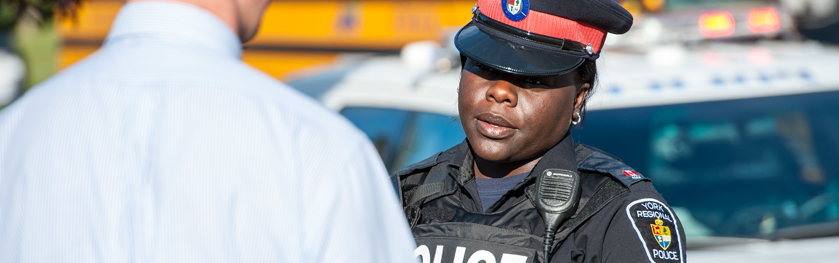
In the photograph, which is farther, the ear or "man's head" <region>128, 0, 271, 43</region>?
the ear

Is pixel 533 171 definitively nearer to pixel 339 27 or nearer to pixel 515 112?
pixel 515 112

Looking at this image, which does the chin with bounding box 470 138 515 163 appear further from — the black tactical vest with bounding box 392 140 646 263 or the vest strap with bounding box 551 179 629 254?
the vest strap with bounding box 551 179 629 254

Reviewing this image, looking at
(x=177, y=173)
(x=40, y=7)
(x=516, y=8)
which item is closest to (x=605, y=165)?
(x=516, y=8)

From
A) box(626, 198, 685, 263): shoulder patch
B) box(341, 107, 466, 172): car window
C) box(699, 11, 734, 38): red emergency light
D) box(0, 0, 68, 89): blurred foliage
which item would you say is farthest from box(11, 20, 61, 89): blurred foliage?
box(626, 198, 685, 263): shoulder patch

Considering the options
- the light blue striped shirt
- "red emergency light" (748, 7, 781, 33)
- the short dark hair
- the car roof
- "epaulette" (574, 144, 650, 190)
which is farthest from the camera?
the short dark hair

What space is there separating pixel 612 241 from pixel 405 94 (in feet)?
6.16

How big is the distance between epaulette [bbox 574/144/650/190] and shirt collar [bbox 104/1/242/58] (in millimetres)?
927

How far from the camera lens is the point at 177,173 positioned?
0.91 meters

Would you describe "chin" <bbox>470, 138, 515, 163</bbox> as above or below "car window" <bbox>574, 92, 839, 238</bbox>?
above

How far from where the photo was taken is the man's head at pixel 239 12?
1.02 m

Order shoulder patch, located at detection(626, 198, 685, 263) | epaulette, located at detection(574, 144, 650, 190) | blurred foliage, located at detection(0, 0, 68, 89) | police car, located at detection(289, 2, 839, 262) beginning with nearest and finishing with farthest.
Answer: shoulder patch, located at detection(626, 198, 685, 263), epaulette, located at detection(574, 144, 650, 190), police car, located at detection(289, 2, 839, 262), blurred foliage, located at detection(0, 0, 68, 89)

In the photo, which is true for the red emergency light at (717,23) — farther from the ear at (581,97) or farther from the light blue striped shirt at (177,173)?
the light blue striped shirt at (177,173)

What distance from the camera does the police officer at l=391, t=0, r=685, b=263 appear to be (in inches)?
60.8

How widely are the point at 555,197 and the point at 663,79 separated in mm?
1801
